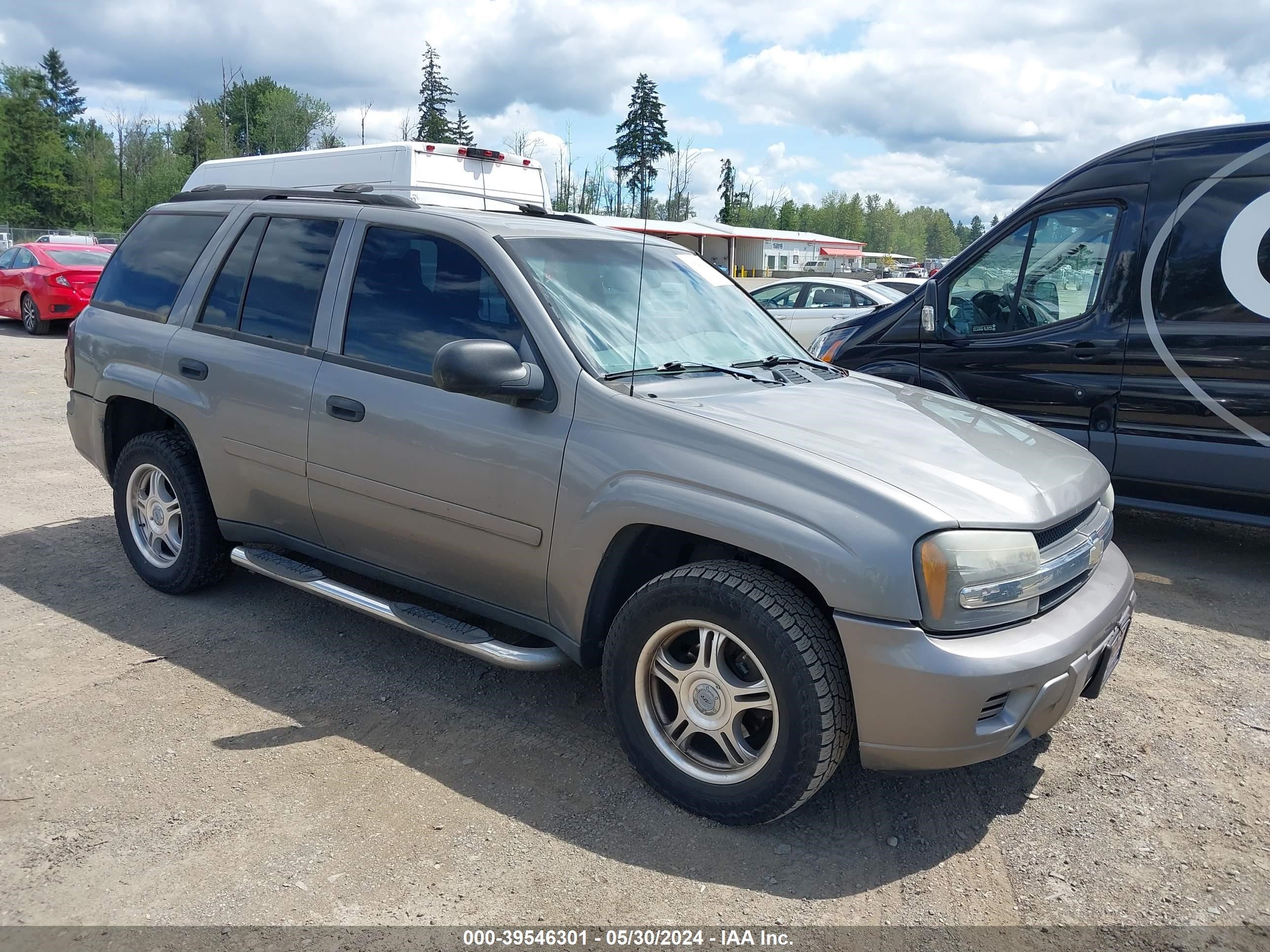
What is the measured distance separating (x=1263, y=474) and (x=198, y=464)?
220 inches

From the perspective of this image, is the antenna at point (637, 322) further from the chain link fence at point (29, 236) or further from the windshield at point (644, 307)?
the chain link fence at point (29, 236)

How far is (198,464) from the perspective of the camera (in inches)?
190

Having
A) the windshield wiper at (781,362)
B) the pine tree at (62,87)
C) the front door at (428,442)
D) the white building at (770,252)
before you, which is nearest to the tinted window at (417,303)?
the front door at (428,442)

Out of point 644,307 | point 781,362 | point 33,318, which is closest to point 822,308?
point 781,362

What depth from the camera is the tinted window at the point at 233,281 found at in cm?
462

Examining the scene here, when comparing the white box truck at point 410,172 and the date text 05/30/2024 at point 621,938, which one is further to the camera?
the white box truck at point 410,172

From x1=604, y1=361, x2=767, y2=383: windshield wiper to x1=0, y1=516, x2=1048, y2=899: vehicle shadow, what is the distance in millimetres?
1351

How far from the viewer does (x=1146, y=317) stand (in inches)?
232

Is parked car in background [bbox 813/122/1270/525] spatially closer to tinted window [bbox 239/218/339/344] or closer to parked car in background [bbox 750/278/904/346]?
tinted window [bbox 239/218/339/344]

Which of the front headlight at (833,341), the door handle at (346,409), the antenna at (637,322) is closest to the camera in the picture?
the antenna at (637,322)

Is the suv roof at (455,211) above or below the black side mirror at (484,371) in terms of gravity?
above

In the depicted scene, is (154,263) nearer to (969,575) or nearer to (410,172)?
(969,575)

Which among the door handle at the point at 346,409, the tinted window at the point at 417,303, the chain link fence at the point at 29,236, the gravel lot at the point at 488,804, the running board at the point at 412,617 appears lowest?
the gravel lot at the point at 488,804

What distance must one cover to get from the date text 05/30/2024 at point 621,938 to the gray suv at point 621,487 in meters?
0.44
